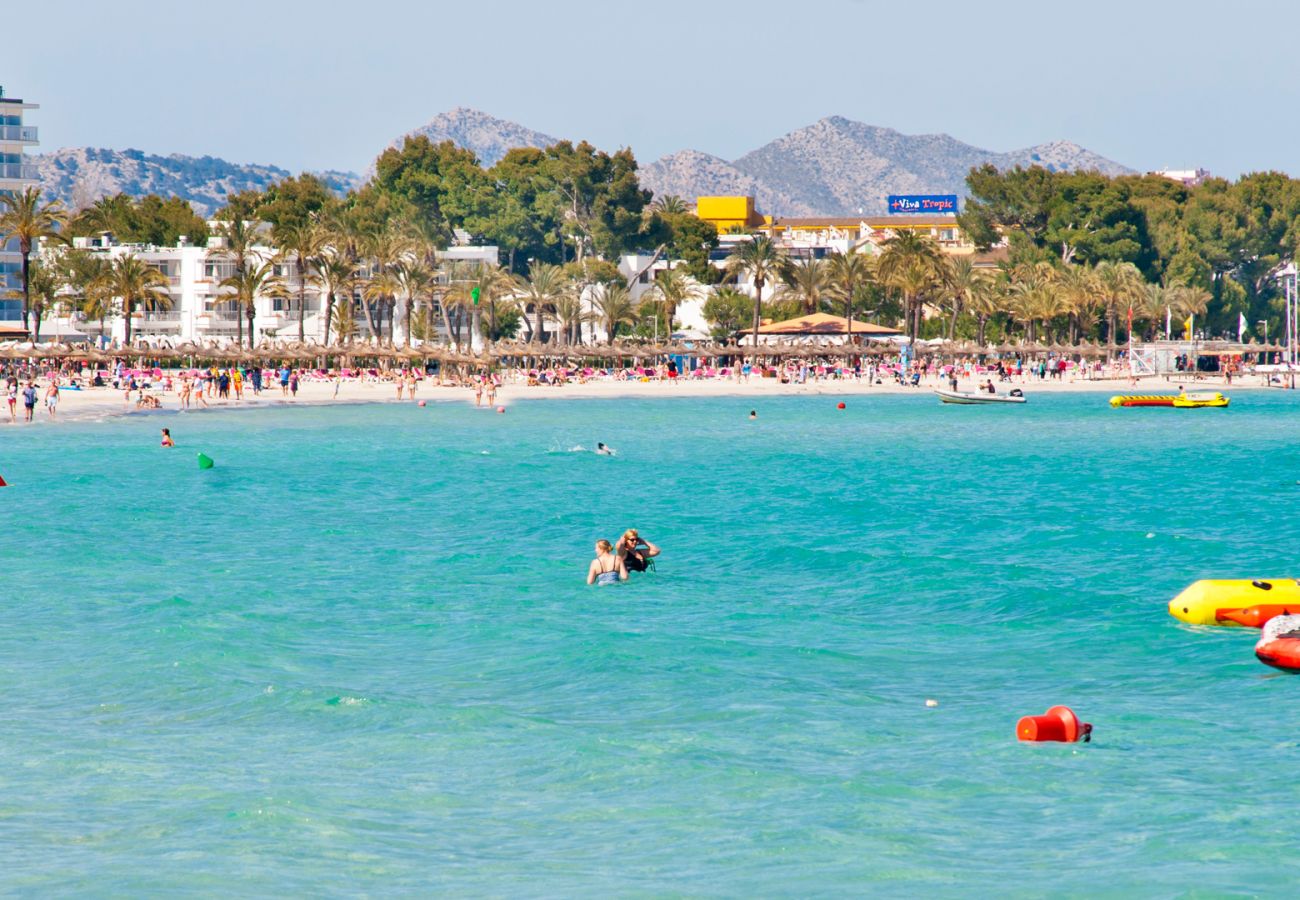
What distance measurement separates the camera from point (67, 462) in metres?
47.7

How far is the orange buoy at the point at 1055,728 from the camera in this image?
15.2 m

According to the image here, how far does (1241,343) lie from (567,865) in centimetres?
11517

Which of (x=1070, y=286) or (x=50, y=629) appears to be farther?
(x=1070, y=286)

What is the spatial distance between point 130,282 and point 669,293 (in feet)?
132

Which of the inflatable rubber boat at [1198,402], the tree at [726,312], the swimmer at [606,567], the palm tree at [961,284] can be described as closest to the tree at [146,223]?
the tree at [726,312]

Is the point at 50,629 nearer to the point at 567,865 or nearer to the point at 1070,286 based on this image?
the point at 567,865

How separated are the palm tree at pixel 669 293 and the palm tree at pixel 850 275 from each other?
38.9 feet

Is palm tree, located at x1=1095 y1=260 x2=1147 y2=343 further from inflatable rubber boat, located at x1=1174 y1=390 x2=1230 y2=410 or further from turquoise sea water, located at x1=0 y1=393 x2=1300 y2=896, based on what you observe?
turquoise sea water, located at x1=0 y1=393 x2=1300 y2=896

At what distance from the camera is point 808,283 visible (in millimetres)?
113438

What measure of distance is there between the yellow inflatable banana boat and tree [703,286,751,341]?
314 feet

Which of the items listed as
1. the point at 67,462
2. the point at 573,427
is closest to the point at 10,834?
the point at 67,462

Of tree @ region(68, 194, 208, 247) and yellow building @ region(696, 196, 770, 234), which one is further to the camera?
yellow building @ region(696, 196, 770, 234)

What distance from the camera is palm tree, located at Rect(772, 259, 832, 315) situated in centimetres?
11350

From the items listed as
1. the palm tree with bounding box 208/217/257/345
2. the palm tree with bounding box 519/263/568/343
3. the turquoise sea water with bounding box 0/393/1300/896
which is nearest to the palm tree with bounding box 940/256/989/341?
the palm tree with bounding box 519/263/568/343
